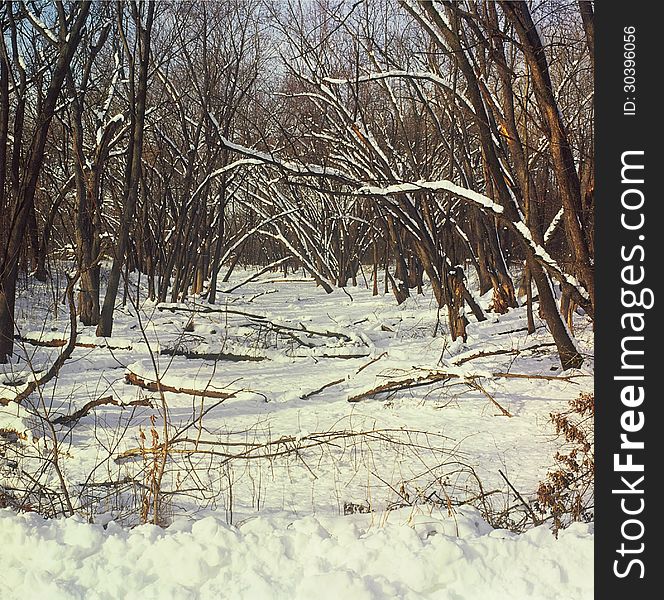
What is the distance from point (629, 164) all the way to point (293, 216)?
62.7 feet

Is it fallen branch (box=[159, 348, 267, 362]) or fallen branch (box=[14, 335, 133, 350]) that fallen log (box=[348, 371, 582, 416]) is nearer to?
fallen branch (box=[159, 348, 267, 362])

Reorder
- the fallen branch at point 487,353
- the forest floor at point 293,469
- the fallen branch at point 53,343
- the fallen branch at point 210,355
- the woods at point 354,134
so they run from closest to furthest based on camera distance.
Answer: the forest floor at point 293,469 → the woods at point 354,134 → the fallen branch at point 487,353 → the fallen branch at point 53,343 → the fallen branch at point 210,355

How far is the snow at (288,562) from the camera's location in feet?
8.70

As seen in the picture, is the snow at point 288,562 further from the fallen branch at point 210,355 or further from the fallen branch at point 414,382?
the fallen branch at point 210,355

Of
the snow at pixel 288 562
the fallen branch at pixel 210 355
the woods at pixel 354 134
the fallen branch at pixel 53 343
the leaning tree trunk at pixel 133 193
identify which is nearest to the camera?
the snow at pixel 288 562

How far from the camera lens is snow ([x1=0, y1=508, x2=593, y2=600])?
2652 millimetres

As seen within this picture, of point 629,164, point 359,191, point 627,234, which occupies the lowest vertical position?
point 627,234

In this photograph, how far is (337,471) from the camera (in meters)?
4.72

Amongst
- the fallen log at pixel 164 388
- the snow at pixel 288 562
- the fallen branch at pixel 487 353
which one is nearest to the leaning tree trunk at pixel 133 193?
the fallen log at pixel 164 388

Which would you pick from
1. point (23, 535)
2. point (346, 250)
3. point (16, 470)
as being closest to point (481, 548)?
point (23, 535)

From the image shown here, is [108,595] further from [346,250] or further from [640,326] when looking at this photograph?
[346,250]

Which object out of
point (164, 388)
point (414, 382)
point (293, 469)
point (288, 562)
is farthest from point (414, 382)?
point (288, 562)

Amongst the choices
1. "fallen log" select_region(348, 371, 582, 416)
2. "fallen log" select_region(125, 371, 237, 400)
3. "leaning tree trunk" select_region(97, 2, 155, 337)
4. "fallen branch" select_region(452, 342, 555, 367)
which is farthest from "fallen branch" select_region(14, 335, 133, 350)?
"fallen branch" select_region(452, 342, 555, 367)

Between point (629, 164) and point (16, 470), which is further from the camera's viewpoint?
point (16, 470)
